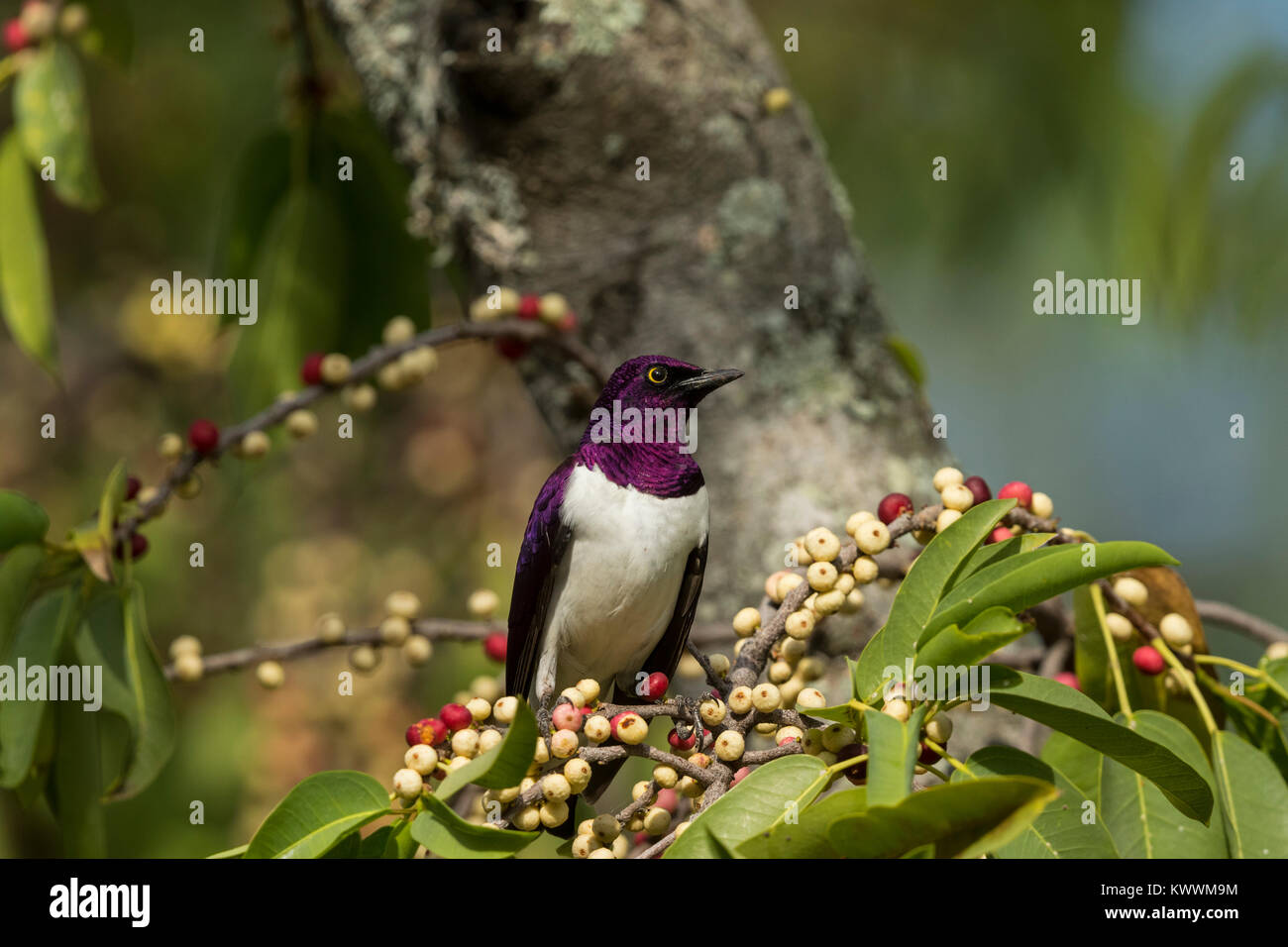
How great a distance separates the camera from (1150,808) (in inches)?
64.0

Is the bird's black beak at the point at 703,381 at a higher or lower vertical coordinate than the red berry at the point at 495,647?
higher

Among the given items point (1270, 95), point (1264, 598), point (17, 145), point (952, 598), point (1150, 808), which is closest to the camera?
point (952, 598)

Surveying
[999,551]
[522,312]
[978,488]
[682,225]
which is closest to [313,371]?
[522,312]

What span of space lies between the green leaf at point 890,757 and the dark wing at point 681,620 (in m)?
0.99

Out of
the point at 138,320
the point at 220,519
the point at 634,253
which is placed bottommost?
the point at 220,519

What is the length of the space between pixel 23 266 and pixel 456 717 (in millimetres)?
1351

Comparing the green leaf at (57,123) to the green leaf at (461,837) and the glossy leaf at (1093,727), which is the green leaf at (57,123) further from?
the glossy leaf at (1093,727)

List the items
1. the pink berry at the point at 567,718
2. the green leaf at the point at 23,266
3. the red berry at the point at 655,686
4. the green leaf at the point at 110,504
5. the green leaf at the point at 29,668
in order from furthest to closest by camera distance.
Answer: the green leaf at the point at 23,266
the green leaf at the point at 110,504
the green leaf at the point at 29,668
the red berry at the point at 655,686
the pink berry at the point at 567,718

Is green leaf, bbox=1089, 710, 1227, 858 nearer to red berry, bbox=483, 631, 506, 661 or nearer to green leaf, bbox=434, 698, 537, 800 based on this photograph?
green leaf, bbox=434, 698, 537, 800

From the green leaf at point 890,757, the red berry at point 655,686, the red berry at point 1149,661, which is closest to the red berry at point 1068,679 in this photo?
the red berry at point 1149,661

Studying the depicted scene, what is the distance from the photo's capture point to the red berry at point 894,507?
5.50ft
